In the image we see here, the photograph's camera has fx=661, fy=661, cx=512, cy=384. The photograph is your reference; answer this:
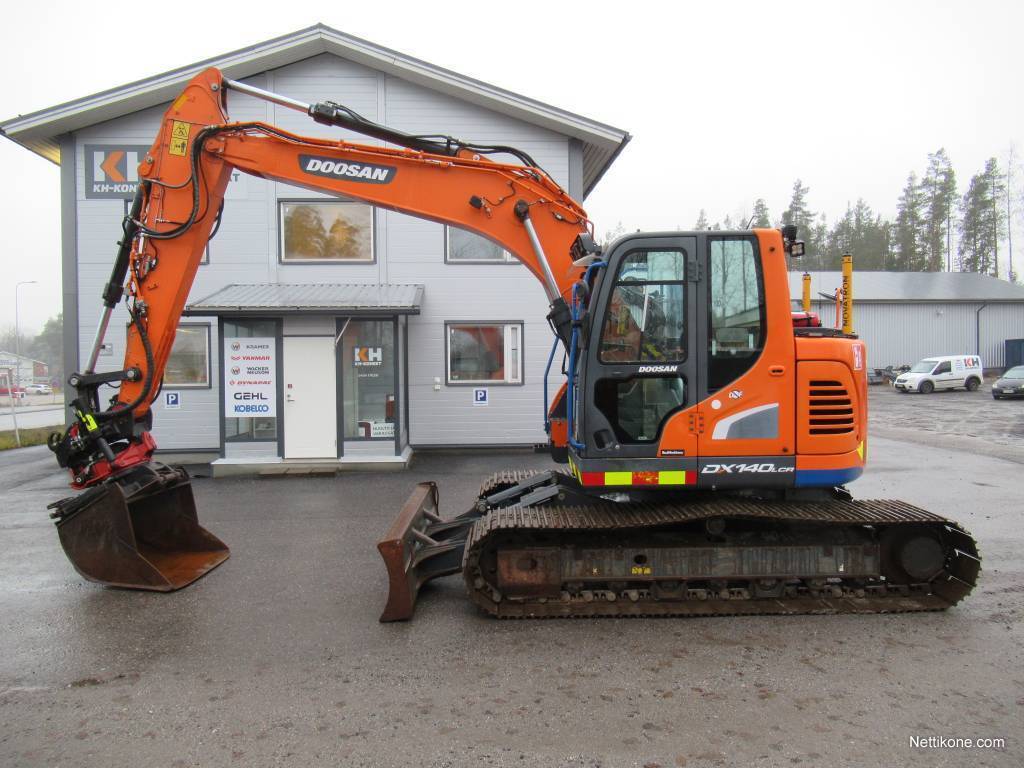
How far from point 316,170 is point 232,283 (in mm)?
8284

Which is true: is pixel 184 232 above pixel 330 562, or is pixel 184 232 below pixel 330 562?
above

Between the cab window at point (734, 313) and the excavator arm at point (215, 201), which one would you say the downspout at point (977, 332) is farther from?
the excavator arm at point (215, 201)

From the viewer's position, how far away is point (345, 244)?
527 inches

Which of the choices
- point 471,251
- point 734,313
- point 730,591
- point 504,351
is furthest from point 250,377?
point 730,591

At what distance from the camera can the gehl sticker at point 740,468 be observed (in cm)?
504

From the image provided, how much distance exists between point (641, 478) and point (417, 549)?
201 cm

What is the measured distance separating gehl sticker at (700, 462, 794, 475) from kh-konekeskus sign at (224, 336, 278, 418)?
8807 millimetres

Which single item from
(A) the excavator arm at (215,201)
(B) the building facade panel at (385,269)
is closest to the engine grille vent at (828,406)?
(A) the excavator arm at (215,201)

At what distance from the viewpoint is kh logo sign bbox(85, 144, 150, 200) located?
13078 millimetres

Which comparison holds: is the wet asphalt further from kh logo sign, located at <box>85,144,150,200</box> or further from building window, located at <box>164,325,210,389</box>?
kh logo sign, located at <box>85,144,150,200</box>

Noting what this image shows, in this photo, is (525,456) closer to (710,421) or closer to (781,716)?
(710,421)

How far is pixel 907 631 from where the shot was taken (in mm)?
4688

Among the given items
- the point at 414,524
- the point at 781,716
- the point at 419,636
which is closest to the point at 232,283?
the point at 414,524

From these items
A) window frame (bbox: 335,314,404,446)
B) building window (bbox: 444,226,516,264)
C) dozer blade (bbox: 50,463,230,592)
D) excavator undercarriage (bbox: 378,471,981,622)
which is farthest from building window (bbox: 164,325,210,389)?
excavator undercarriage (bbox: 378,471,981,622)
